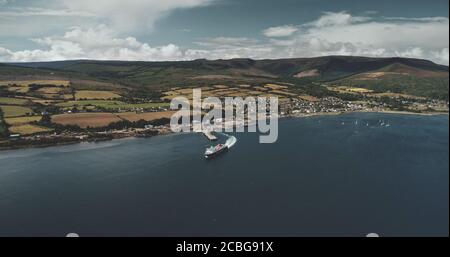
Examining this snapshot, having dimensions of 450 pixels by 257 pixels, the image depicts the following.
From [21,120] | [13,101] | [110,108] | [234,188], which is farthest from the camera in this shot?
[110,108]

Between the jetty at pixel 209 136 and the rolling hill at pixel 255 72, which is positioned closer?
the jetty at pixel 209 136

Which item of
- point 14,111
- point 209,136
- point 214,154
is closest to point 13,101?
point 14,111

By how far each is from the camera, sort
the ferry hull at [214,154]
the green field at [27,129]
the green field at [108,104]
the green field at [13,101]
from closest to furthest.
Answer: the ferry hull at [214,154]
the green field at [27,129]
the green field at [13,101]
the green field at [108,104]

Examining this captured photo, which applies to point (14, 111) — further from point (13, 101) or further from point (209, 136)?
point (209, 136)

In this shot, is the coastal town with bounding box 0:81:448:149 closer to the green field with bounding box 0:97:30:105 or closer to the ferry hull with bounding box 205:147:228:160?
the green field with bounding box 0:97:30:105

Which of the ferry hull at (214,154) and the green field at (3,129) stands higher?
the green field at (3,129)

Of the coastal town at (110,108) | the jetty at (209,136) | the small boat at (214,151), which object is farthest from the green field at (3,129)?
the small boat at (214,151)

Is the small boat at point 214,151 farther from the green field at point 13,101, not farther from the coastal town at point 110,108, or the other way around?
the green field at point 13,101

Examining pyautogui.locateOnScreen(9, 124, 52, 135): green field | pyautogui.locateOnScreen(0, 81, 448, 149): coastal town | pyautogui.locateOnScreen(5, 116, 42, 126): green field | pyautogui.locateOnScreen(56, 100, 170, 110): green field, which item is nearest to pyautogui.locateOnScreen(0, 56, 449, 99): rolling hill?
pyautogui.locateOnScreen(0, 81, 448, 149): coastal town

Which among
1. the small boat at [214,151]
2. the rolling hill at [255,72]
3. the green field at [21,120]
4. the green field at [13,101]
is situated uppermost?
the rolling hill at [255,72]
